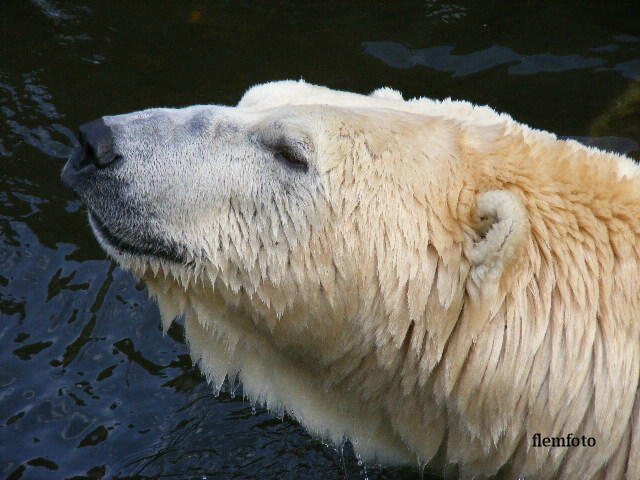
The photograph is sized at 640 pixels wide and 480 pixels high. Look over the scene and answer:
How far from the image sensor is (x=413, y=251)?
10.4 ft

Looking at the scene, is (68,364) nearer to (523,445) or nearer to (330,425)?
(330,425)

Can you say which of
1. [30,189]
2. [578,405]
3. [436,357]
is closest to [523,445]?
[578,405]

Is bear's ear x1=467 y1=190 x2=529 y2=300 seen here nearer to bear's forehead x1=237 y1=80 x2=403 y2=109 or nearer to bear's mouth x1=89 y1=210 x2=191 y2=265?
bear's forehead x1=237 y1=80 x2=403 y2=109

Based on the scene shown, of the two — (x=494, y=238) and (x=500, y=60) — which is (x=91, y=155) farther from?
(x=500, y=60)

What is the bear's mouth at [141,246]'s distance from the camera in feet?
10.7

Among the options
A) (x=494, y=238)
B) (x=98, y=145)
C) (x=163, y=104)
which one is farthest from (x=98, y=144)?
(x=163, y=104)

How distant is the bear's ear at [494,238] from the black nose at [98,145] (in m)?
1.34

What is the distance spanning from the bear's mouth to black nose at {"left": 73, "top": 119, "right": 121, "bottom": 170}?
8.3 inches

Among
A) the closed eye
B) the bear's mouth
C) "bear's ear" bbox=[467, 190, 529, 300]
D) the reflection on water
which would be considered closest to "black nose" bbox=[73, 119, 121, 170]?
the bear's mouth

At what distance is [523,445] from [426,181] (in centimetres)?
108

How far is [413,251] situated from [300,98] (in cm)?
84

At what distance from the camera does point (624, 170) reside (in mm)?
3496

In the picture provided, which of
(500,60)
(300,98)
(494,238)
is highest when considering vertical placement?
(300,98)

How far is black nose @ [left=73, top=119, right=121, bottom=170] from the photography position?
3.24 m
